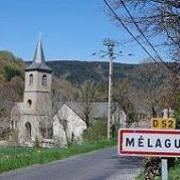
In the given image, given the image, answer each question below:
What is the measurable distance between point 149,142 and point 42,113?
8393 centimetres

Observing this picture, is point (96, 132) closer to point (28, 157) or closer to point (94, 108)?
point (94, 108)

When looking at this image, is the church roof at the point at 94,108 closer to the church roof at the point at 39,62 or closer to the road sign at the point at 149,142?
the church roof at the point at 39,62

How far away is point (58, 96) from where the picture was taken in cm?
9319

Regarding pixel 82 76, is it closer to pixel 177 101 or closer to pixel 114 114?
pixel 114 114

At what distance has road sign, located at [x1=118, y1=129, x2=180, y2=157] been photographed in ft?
20.5

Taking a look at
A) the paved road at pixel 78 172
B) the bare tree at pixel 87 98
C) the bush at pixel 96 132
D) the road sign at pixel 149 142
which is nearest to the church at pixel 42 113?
the bare tree at pixel 87 98

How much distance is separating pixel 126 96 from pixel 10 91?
29125 mm

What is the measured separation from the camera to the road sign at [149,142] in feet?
20.5

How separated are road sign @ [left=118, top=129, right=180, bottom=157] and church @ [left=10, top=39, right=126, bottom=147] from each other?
2932 inches

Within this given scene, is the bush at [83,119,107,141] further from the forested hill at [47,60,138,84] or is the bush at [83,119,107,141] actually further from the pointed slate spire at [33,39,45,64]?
the forested hill at [47,60,138,84]

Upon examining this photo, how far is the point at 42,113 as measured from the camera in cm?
8969

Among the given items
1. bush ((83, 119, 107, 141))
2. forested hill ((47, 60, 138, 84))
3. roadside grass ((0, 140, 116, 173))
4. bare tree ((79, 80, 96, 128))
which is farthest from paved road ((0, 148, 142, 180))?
forested hill ((47, 60, 138, 84))

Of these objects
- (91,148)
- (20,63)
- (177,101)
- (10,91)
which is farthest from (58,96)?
(177,101)

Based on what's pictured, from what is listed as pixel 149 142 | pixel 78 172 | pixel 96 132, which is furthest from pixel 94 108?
pixel 149 142
